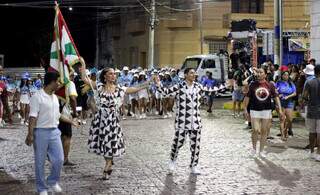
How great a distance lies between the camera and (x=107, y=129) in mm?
9391

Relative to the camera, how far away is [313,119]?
453 inches

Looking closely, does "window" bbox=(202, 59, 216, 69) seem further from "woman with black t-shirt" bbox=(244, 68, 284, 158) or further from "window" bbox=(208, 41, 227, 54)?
"woman with black t-shirt" bbox=(244, 68, 284, 158)

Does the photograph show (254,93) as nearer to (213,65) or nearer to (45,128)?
(45,128)

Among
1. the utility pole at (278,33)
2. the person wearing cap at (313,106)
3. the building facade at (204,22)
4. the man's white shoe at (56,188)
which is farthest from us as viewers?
the building facade at (204,22)

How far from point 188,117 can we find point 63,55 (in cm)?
245

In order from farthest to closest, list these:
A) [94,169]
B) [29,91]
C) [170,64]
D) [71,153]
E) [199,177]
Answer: [170,64]
[29,91]
[71,153]
[94,169]
[199,177]

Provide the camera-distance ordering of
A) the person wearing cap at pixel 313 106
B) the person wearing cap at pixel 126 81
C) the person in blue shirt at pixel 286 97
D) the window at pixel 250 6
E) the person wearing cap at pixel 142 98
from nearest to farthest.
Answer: the person wearing cap at pixel 313 106
the person in blue shirt at pixel 286 97
the person wearing cap at pixel 142 98
the person wearing cap at pixel 126 81
the window at pixel 250 6

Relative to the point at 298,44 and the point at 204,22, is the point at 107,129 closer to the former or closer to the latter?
the point at 298,44

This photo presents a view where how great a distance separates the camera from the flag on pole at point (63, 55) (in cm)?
990

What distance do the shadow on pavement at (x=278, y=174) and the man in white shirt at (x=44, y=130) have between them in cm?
371

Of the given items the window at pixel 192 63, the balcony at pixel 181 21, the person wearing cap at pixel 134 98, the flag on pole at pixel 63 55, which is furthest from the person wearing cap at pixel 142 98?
the balcony at pixel 181 21

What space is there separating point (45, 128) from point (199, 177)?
3056 mm

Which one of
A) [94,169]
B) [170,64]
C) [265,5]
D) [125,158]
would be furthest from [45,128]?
[265,5]

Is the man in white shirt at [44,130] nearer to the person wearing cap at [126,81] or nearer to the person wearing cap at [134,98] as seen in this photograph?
the person wearing cap at [134,98]
